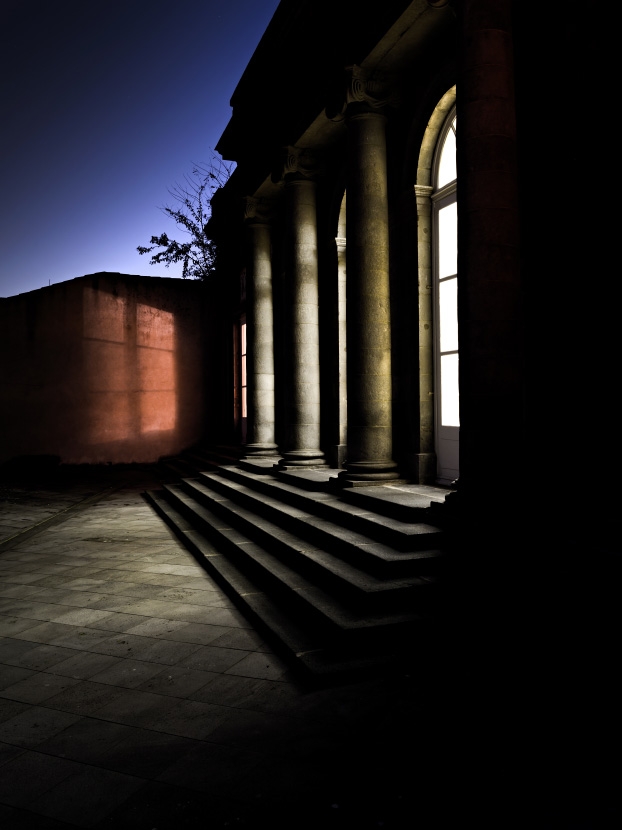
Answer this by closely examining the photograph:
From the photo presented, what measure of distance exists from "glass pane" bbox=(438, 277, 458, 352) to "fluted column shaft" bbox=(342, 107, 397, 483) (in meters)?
0.75

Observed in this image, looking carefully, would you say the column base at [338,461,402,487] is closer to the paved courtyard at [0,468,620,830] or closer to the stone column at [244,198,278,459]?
the paved courtyard at [0,468,620,830]

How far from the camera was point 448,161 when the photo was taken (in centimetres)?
683

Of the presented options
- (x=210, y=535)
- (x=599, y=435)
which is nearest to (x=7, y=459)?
(x=210, y=535)

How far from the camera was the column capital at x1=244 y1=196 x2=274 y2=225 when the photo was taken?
36.3 feet

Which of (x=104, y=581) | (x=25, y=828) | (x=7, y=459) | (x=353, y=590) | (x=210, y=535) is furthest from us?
(x=7, y=459)

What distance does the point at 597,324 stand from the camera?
412cm

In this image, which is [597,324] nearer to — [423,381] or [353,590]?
[353,590]

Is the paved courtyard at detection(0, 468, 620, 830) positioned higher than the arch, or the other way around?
the arch

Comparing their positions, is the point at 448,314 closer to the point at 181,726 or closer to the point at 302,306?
the point at 302,306

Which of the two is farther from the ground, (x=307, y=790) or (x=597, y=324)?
(x=597, y=324)

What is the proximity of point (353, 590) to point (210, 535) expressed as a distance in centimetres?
396

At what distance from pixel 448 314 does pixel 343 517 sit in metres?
2.86

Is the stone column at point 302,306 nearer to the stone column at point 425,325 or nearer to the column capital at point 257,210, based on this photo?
the column capital at point 257,210

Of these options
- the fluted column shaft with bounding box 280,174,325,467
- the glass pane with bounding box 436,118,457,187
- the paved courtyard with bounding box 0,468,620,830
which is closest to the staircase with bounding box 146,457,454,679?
the paved courtyard with bounding box 0,468,620,830
